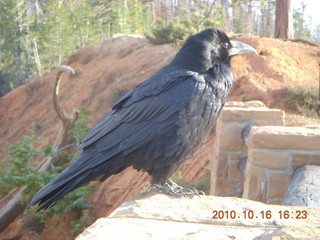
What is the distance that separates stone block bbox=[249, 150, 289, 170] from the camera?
3.72 meters

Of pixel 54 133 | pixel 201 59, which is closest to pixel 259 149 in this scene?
pixel 201 59

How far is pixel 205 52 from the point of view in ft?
10.8

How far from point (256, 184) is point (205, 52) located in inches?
59.5

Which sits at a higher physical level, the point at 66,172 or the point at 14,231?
the point at 66,172

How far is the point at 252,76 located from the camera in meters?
9.55

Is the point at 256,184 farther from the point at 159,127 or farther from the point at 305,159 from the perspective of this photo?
the point at 159,127

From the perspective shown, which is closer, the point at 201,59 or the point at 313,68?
the point at 201,59

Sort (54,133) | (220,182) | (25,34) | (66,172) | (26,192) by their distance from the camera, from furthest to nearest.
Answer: (25,34) < (54,133) < (26,192) < (220,182) < (66,172)

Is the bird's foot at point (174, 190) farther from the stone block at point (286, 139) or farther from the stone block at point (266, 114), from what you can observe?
the stone block at point (266, 114)

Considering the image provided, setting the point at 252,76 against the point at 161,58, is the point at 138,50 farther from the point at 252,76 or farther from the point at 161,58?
the point at 252,76

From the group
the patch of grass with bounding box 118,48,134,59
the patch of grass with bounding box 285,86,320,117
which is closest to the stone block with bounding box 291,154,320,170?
the patch of grass with bounding box 285,86,320,117

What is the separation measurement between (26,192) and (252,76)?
5.98m

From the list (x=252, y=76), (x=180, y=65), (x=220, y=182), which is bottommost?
(x=220, y=182)

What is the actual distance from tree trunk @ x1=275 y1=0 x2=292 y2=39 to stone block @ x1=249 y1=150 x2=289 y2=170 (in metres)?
9.50
